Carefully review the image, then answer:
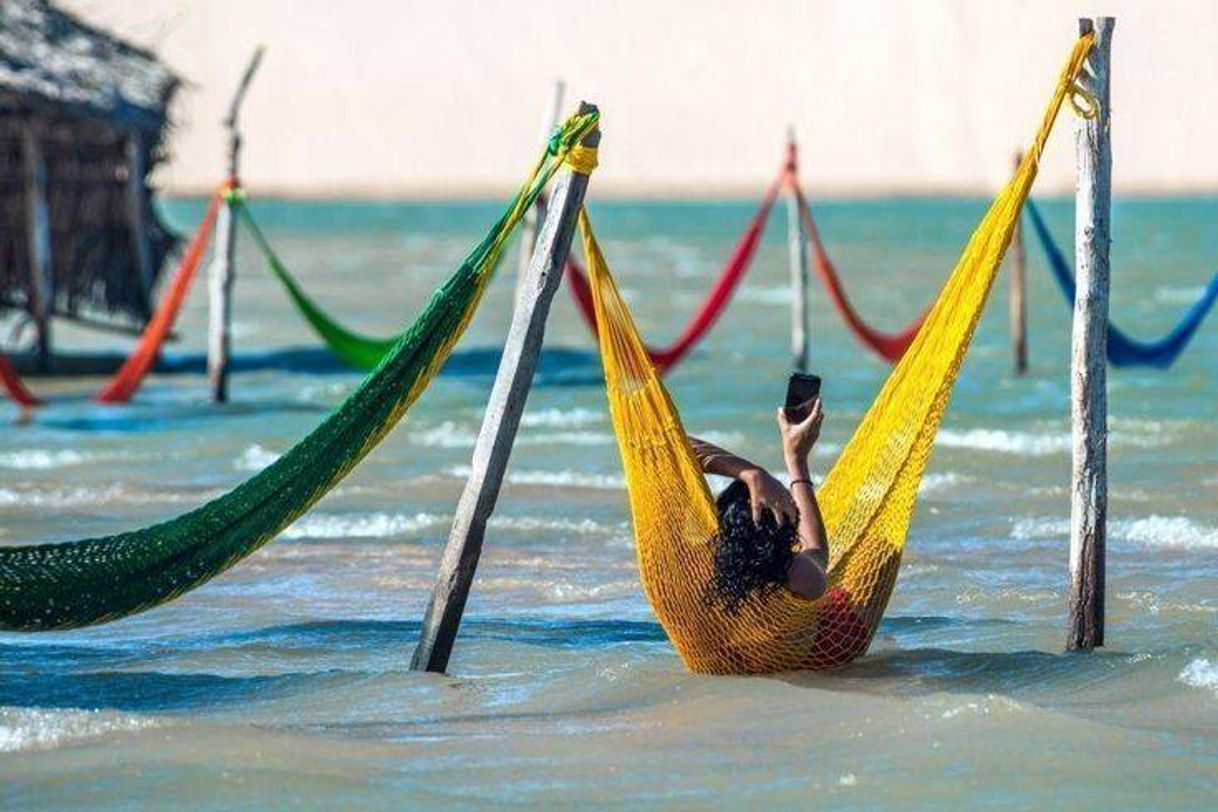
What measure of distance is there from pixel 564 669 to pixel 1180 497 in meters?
4.49

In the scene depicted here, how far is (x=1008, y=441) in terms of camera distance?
1272 cm

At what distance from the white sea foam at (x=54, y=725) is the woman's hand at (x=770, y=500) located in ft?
4.96

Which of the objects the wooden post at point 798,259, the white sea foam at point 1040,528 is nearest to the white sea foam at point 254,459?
the wooden post at point 798,259

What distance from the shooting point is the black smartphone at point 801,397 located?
603 cm

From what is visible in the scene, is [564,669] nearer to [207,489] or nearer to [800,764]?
[800,764]

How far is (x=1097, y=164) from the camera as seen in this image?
631cm

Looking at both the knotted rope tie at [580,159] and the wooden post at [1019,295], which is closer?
the knotted rope tie at [580,159]

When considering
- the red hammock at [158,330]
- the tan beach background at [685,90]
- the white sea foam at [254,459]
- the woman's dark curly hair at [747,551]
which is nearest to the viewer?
the woman's dark curly hair at [747,551]

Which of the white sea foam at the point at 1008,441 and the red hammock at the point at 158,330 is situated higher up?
the red hammock at the point at 158,330

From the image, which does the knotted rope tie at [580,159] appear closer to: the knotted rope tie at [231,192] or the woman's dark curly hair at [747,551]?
the woman's dark curly hair at [747,551]

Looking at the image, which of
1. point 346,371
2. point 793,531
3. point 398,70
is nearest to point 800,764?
point 793,531

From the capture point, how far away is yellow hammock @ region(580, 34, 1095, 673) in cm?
609

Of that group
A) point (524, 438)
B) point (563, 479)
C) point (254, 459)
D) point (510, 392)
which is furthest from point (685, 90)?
point (510, 392)

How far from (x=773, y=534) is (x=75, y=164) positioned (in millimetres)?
10234
